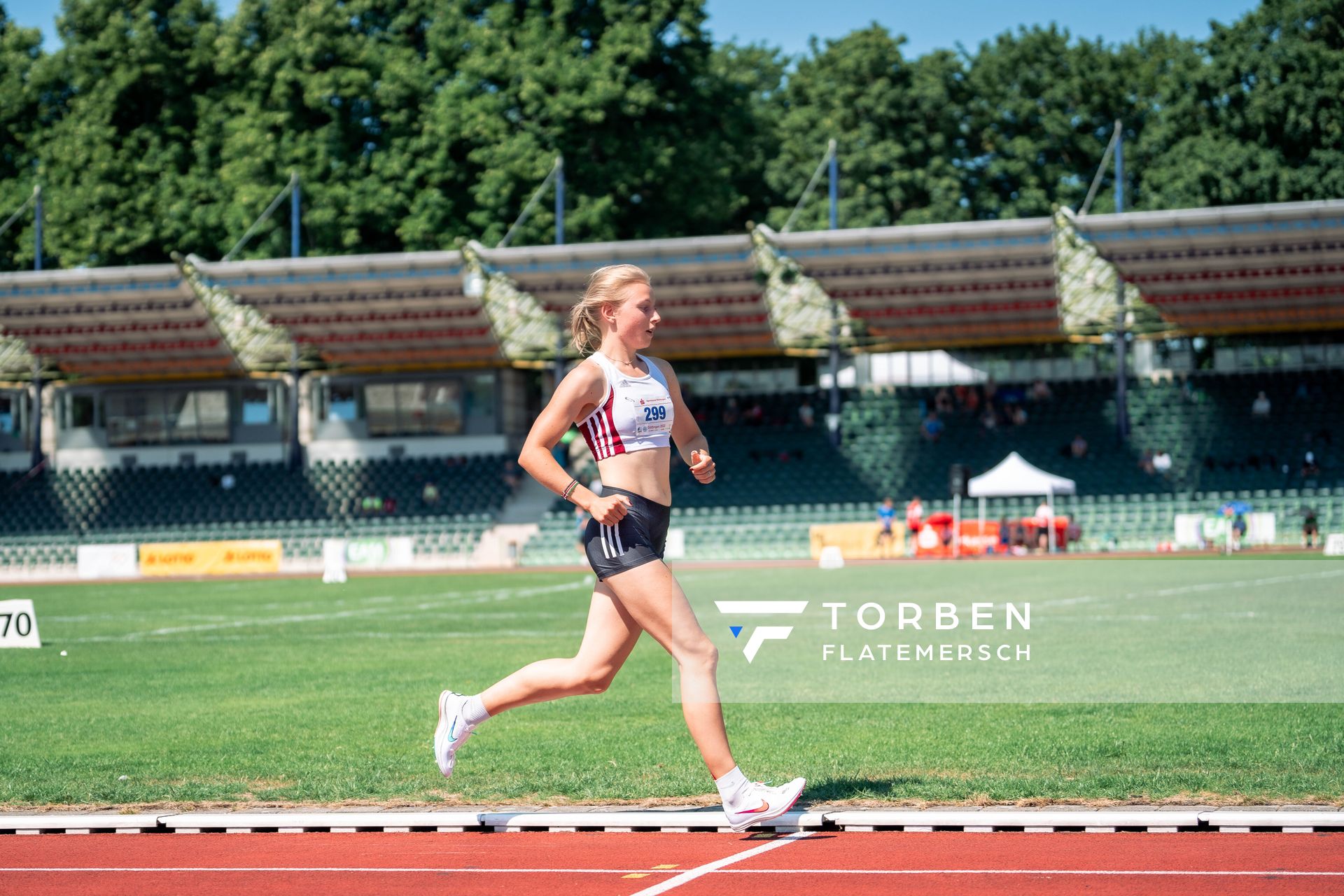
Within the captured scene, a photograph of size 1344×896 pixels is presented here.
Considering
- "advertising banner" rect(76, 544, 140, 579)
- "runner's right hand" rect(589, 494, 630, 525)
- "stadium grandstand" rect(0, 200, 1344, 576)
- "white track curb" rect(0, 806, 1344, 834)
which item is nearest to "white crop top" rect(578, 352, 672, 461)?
"runner's right hand" rect(589, 494, 630, 525)

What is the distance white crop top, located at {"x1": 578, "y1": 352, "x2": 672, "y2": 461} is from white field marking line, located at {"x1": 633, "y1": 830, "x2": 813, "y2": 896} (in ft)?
5.48

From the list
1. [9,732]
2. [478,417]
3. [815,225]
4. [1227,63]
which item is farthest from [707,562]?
[9,732]

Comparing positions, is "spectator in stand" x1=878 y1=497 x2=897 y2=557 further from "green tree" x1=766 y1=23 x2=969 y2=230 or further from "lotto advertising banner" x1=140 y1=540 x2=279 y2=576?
"green tree" x1=766 y1=23 x2=969 y2=230

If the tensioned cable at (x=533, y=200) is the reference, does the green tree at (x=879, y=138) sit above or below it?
above

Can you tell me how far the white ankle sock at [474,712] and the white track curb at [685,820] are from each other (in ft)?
1.34

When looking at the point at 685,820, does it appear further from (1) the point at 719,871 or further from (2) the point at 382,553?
(2) the point at 382,553

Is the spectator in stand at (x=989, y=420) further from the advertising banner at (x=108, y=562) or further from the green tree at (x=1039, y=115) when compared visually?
the advertising banner at (x=108, y=562)

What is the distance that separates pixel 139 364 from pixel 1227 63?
37446 millimetres

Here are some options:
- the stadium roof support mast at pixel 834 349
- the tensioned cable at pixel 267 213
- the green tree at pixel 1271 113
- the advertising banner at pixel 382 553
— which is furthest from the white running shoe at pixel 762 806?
the green tree at pixel 1271 113

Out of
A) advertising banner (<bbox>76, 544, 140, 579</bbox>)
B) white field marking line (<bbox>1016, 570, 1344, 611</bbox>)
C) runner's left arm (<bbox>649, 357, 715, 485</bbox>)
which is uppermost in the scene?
runner's left arm (<bbox>649, 357, 715, 485</bbox>)

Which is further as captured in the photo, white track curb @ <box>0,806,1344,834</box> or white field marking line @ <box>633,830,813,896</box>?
white track curb @ <box>0,806,1344,834</box>

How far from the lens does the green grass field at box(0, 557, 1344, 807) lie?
7.90 m

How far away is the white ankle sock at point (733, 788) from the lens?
21.9 feet

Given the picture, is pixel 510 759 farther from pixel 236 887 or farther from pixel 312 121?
pixel 312 121
